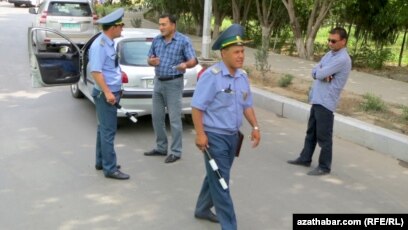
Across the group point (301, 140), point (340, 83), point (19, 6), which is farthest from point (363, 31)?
point (19, 6)

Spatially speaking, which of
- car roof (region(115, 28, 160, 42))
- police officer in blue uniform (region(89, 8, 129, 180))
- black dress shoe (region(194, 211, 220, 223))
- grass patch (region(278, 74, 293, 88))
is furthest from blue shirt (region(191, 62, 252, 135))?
grass patch (region(278, 74, 293, 88))

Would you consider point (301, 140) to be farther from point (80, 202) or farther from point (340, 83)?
point (80, 202)

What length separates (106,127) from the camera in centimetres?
516

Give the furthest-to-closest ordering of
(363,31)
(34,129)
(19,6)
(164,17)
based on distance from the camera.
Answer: (19,6) < (363,31) < (34,129) < (164,17)

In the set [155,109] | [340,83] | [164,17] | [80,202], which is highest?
[164,17]

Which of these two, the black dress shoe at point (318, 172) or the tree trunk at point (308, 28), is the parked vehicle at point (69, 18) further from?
the black dress shoe at point (318, 172)

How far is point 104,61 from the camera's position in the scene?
16.4 feet

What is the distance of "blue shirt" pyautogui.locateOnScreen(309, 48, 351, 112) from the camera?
531 cm

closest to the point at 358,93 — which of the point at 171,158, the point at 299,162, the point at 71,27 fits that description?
the point at 299,162

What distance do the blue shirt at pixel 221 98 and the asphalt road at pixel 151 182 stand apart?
1.03 meters

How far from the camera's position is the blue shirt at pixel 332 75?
5.31 meters

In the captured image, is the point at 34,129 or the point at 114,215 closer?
the point at 114,215

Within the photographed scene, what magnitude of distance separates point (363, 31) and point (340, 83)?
13098 millimetres

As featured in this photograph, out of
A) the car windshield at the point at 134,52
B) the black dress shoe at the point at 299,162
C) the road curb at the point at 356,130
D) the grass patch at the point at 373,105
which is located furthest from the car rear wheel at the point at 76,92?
the grass patch at the point at 373,105
